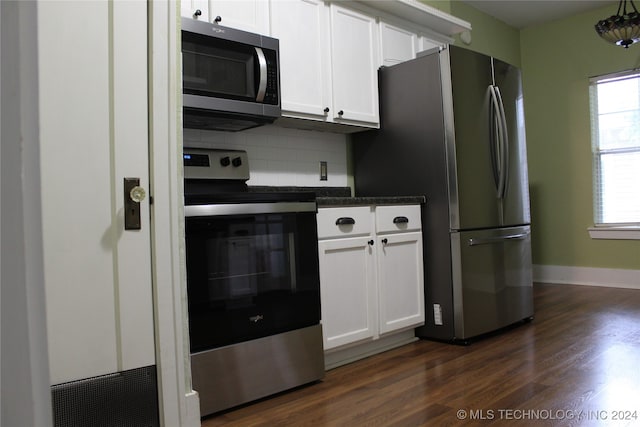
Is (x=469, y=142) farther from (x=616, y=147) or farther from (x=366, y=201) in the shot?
(x=616, y=147)

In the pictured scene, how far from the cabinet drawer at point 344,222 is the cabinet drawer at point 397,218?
9 centimetres

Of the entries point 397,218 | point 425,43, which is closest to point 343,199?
point 397,218

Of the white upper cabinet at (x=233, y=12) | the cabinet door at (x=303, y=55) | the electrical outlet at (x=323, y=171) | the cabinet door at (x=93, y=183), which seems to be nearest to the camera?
the cabinet door at (x=93, y=183)

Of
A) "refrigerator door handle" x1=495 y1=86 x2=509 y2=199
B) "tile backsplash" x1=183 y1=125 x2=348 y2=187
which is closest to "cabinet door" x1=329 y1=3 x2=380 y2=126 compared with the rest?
"tile backsplash" x1=183 y1=125 x2=348 y2=187

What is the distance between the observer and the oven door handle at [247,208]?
1957 millimetres

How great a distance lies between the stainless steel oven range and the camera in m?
1.97

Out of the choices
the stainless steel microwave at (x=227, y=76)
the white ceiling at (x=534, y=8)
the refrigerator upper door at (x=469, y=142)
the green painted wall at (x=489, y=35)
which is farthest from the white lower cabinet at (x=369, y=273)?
the white ceiling at (x=534, y=8)

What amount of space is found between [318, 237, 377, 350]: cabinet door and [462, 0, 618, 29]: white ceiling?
10.4 feet

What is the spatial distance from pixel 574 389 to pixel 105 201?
1987 millimetres

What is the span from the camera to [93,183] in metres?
1.48

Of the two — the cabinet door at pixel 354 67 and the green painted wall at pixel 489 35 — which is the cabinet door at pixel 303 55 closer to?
the cabinet door at pixel 354 67

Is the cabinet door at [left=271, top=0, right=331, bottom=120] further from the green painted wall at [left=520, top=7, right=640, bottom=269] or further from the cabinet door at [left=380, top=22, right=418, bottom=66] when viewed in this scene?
the green painted wall at [left=520, top=7, right=640, bottom=269]

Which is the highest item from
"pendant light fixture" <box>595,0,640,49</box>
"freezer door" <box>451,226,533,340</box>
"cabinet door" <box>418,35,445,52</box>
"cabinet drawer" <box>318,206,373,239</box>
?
"cabinet door" <box>418,35,445,52</box>

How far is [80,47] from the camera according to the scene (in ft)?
4.81
